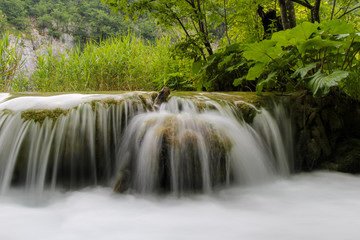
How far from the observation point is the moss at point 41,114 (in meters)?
2.26

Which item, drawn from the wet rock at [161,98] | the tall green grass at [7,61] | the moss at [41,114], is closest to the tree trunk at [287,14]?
the wet rock at [161,98]

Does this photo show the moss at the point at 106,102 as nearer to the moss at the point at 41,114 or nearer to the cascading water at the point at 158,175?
the cascading water at the point at 158,175

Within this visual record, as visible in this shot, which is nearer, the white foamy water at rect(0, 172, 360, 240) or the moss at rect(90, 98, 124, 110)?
the white foamy water at rect(0, 172, 360, 240)

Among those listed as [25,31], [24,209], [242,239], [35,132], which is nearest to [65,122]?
[35,132]

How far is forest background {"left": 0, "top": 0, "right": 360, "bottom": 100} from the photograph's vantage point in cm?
237

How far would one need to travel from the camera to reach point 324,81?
205cm

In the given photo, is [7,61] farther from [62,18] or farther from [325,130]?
[62,18]

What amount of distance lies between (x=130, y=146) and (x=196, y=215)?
2.93ft

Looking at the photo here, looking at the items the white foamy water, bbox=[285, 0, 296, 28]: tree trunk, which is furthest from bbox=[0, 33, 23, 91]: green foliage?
bbox=[285, 0, 296, 28]: tree trunk

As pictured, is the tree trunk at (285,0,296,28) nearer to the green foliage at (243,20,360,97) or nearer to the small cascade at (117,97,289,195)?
the green foliage at (243,20,360,97)

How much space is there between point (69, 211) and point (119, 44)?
15.7 feet

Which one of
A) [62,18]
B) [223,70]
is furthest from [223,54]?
[62,18]

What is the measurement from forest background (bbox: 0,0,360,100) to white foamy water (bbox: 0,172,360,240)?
95 cm

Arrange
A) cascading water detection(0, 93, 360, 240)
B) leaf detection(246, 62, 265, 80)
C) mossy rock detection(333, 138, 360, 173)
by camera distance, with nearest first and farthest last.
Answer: cascading water detection(0, 93, 360, 240) < mossy rock detection(333, 138, 360, 173) < leaf detection(246, 62, 265, 80)
